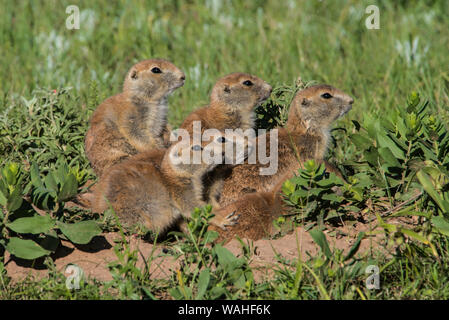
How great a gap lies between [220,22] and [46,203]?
17.9ft

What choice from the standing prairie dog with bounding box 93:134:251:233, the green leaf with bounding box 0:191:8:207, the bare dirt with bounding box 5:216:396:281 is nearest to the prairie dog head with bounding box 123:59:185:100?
the standing prairie dog with bounding box 93:134:251:233

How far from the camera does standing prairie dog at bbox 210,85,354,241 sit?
485 centimetres

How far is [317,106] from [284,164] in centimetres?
66

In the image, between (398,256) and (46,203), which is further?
(46,203)

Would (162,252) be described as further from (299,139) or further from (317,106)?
(317,106)

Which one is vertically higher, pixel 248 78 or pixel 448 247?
pixel 248 78

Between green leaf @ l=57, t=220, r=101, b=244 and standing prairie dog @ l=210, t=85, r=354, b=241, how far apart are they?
0.94 metres

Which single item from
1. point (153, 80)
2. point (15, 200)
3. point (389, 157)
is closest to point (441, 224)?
point (389, 157)

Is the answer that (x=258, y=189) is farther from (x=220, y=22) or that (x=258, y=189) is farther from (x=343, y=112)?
(x=220, y=22)

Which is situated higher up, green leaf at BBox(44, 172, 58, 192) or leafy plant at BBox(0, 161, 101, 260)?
green leaf at BBox(44, 172, 58, 192)

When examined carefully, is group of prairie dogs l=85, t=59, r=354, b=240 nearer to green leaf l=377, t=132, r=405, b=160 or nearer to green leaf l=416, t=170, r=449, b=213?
green leaf l=377, t=132, r=405, b=160
